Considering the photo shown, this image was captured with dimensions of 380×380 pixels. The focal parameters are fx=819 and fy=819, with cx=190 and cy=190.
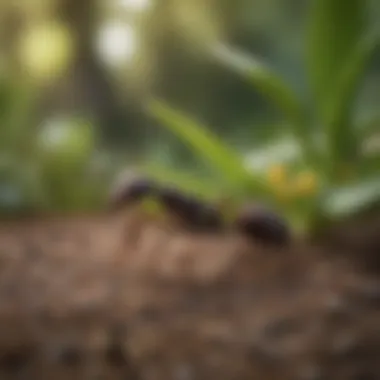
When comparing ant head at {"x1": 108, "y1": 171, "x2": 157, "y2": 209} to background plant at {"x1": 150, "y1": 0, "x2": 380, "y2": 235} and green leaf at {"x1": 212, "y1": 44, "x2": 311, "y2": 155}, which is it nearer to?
background plant at {"x1": 150, "y1": 0, "x2": 380, "y2": 235}

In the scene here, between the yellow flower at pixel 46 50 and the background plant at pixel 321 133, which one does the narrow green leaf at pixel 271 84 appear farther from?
the yellow flower at pixel 46 50

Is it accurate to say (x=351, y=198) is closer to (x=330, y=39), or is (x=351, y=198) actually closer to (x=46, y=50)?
(x=330, y=39)

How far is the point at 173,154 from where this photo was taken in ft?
4.67

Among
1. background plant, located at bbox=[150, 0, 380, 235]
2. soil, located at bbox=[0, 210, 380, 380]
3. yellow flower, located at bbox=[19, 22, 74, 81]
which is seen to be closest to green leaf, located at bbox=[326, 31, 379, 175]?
background plant, located at bbox=[150, 0, 380, 235]

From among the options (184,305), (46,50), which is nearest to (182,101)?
(46,50)

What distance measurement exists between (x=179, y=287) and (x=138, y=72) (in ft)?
1.87

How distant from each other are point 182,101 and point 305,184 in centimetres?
40

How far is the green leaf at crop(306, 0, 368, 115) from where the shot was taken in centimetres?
113

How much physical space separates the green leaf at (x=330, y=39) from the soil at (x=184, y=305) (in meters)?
0.21

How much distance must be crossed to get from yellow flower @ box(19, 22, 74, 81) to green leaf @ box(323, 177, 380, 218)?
0.58m

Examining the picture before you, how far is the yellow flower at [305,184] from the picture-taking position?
1129 millimetres

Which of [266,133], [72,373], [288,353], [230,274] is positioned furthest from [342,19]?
[72,373]

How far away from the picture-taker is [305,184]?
3.74 feet

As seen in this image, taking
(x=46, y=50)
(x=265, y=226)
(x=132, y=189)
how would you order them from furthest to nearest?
(x=46, y=50) → (x=132, y=189) → (x=265, y=226)
